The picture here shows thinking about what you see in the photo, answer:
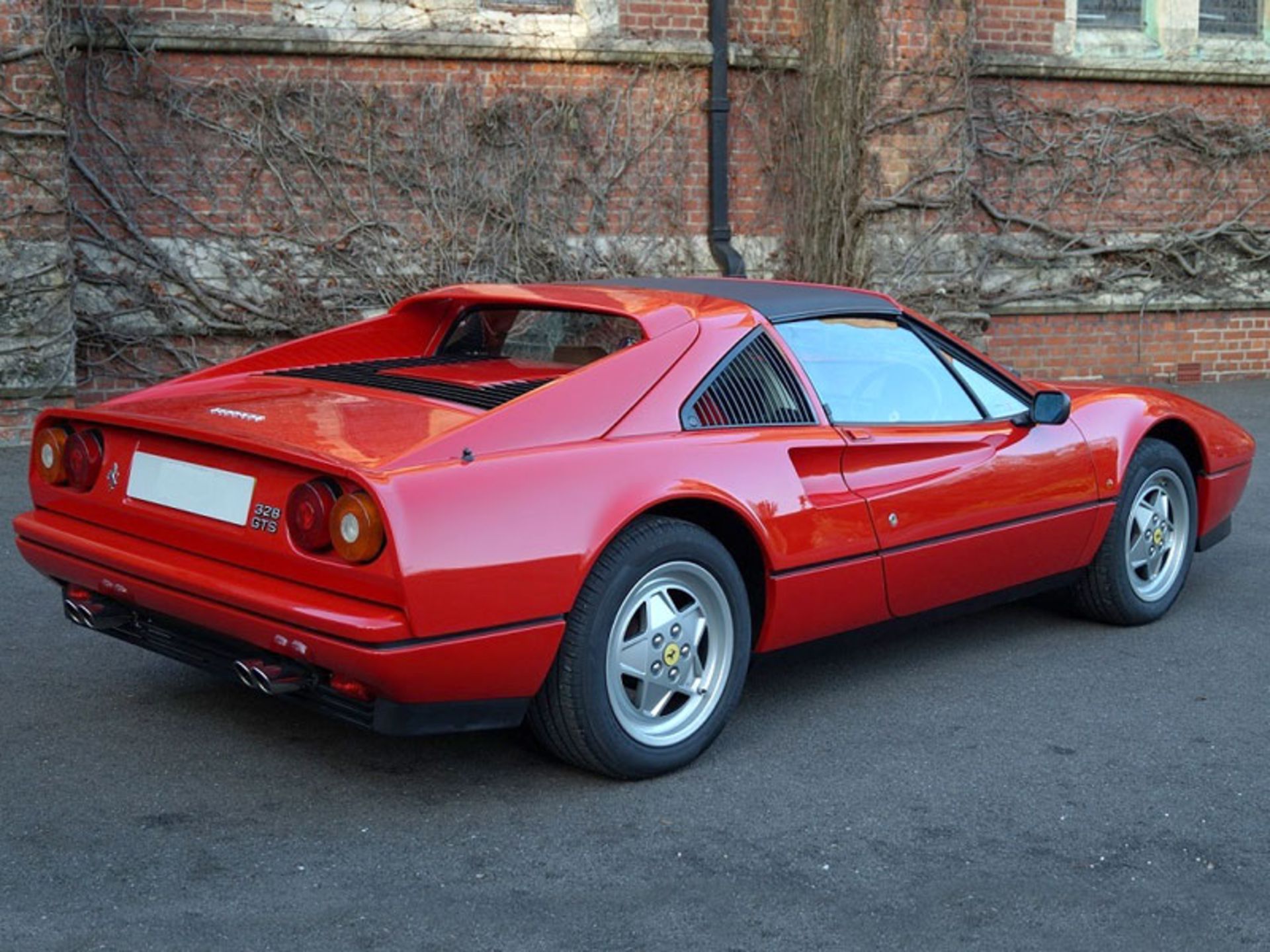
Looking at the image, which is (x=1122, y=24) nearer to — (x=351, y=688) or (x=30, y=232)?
(x=30, y=232)

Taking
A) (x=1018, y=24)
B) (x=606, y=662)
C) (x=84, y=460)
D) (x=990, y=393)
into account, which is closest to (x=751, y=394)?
(x=606, y=662)

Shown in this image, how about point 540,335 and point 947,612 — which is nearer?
point 540,335

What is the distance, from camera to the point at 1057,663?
17.0 feet

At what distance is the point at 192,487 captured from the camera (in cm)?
388

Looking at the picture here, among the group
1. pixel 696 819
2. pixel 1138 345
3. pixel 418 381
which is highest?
pixel 418 381

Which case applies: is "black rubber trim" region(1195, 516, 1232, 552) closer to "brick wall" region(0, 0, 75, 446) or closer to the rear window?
the rear window

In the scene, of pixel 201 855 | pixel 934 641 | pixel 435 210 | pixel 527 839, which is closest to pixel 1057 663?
pixel 934 641

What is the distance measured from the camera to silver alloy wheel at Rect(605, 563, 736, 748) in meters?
3.88

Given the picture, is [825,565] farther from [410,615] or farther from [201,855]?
[201,855]

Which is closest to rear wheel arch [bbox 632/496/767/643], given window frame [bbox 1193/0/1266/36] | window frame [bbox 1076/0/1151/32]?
window frame [bbox 1076/0/1151/32]

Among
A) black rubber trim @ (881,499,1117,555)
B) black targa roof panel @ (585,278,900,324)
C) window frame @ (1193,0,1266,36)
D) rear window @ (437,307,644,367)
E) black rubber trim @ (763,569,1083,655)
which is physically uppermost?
window frame @ (1193,0,1266,36)

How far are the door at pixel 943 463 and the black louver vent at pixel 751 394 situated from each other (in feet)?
0.38

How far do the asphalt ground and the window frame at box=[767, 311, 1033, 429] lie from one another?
695 mm

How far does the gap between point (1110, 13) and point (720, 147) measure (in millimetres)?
3780
